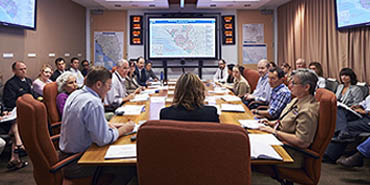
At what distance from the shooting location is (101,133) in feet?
5.74

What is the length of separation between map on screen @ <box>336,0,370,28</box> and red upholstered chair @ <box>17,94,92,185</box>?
15.5 feet

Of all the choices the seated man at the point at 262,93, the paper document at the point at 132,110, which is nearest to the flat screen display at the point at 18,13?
the paper document at the point at 132,110

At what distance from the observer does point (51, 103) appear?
110 inches

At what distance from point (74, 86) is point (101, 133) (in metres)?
1.47

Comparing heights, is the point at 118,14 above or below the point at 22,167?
above

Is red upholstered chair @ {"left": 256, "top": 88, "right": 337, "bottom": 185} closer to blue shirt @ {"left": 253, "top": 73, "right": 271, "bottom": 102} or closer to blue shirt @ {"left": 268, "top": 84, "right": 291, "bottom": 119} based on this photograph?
blue shirt @ {"left": 268, "top": 84, "right": 291, "bottom": 119}

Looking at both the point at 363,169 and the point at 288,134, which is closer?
the point at 288,134

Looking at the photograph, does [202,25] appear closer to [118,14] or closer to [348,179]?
[118,14]

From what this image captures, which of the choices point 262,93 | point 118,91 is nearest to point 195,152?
point 118,91

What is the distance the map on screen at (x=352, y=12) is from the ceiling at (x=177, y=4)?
8.38 ft

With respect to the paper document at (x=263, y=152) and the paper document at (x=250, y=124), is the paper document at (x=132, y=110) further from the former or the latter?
the paper document at (x=263, y=152)

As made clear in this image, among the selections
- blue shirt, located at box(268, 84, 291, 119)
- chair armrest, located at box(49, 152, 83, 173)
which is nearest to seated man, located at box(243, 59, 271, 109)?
blue shirt, located at box(268, 84, 291, 119)

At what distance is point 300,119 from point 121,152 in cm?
127

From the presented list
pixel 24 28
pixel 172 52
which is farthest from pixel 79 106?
pixel 172 52
